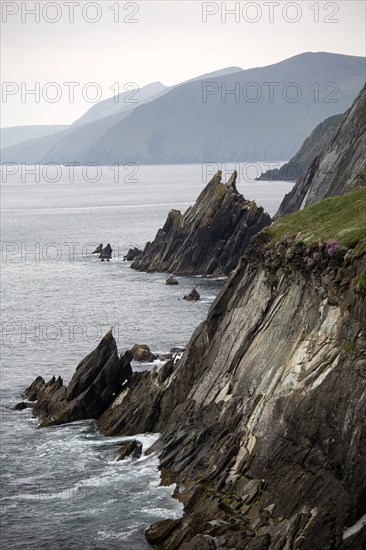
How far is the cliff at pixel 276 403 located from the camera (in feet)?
139

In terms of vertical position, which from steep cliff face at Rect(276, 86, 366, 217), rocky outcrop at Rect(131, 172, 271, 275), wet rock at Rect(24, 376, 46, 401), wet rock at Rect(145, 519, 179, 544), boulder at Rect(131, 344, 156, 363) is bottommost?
wet rock at Rect(145, 519, 179, 544)

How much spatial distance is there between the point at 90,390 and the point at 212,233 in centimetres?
7776

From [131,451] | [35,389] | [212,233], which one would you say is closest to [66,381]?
[35,389]

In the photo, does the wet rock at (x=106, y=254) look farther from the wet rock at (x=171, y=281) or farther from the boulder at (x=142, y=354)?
the boulder at (x=142, y=354)

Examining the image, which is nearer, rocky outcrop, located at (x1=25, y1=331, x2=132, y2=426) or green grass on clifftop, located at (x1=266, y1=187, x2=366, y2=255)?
green grass on clifftop, located at (x1=266, y1=187, x2=366, y2=255)

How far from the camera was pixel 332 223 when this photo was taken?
57.4 metres

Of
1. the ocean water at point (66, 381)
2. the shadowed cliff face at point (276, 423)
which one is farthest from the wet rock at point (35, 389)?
the shadowed cliff face at point (276, 423)

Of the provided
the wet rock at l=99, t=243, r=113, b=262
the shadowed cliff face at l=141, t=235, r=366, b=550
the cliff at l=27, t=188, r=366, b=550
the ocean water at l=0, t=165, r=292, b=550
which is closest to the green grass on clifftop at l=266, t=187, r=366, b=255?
the cliff at l=27, t=188, r=366, b=550

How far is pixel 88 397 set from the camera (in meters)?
68.6

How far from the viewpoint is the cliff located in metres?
42.5

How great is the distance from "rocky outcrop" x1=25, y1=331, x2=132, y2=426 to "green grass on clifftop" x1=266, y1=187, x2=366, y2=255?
16461 millimetres

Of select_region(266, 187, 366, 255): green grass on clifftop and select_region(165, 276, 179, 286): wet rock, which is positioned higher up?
select_region(266, 187, 366, 255): green grass on clifftop

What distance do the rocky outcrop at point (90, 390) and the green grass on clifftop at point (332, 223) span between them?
16.5 meters

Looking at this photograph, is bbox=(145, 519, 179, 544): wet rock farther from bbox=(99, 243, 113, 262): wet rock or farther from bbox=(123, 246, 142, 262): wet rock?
bbox=(99, 243, 113, 262): wet rock
